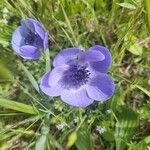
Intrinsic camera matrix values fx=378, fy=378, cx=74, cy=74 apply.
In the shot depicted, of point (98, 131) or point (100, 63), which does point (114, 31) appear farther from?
point (98, 131)

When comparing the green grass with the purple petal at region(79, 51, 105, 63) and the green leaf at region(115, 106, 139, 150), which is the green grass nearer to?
the green leaf at region(115, 106, 139, 150)

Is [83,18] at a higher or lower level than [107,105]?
higher

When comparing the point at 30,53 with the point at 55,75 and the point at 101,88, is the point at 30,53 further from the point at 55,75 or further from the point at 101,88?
the point at 101,88

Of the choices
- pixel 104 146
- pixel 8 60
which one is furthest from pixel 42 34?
pixel 104 146

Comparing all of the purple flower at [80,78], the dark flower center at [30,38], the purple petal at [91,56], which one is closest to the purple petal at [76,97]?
the purple flower at [80,78]

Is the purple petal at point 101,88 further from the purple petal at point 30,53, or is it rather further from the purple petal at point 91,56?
the purple petal at point 30,53

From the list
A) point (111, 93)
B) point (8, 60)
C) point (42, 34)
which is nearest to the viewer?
point (111, 93)

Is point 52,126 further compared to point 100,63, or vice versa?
point 52,126
